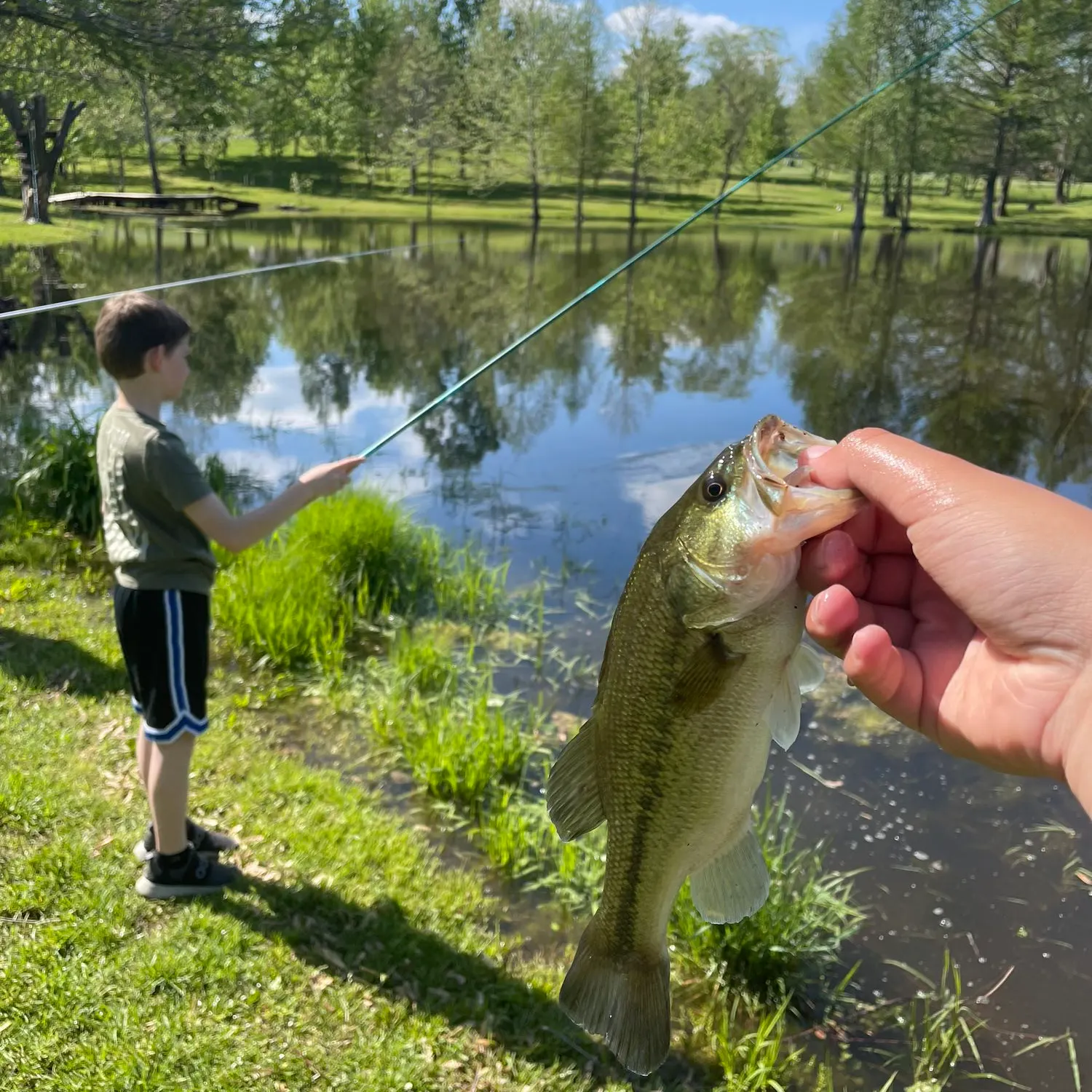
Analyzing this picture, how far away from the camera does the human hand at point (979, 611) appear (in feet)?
4.85

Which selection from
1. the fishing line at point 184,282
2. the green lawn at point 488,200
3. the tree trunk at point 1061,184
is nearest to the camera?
the fishing line at point 184,282

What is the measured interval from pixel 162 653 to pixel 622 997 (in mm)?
2419

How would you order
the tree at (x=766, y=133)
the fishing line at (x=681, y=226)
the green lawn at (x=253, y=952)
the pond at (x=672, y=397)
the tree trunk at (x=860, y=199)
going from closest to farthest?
the green lawn at (x=253, y=952), the fishing line at (x=681, y=226), the pond at (x=672, y=397), the tree at (x=766, y=133), the tree trunk at (x=860, y=199)

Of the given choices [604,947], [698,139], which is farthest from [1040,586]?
[698,139]

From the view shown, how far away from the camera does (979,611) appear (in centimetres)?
159

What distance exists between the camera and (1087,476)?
429 inches

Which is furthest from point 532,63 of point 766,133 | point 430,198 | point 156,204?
point 156,204

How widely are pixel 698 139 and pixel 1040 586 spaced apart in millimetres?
30007

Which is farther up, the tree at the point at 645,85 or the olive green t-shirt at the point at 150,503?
the tree at the point at 645,85

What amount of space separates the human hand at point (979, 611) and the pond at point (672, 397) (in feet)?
8.94

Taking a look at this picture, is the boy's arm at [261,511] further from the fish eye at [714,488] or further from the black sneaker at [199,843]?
the fish eye at [714,488]

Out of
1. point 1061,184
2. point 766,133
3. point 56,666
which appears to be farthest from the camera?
point 766,133

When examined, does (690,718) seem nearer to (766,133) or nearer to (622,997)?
(622,997)

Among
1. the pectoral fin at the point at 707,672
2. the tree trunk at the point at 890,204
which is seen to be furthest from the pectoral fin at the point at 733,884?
the tree trunk at the point at 890,204
